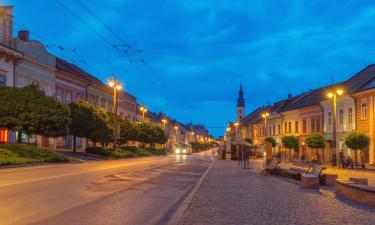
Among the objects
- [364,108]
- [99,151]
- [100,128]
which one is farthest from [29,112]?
[364,108]

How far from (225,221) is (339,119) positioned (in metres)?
42.6

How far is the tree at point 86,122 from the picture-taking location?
4647cm

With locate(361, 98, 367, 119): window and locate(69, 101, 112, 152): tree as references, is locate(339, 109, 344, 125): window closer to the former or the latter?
locate(361, 98, 367, 119): window

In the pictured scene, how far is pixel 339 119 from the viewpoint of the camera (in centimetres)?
4941

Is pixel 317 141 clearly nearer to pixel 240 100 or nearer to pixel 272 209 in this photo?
pixel 272 209

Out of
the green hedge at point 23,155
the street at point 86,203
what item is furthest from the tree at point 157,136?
the street at point 86,203

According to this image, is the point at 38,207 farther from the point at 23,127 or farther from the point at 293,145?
the point at 293,145

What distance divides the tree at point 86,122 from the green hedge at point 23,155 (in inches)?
368

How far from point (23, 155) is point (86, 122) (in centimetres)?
1396

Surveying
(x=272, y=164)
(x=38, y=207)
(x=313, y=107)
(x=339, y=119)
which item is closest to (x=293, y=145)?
(x=313, y=107)

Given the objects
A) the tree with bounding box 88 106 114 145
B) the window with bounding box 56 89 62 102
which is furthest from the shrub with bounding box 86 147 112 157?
the window with bounding box 56 89 62 102

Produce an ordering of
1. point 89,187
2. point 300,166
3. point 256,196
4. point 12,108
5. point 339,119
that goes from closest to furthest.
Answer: point 256,196
point 89,187
point 300,166
point 12,108
point 339,119

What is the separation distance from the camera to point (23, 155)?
108 ft

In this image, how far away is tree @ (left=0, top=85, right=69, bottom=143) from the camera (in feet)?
112
